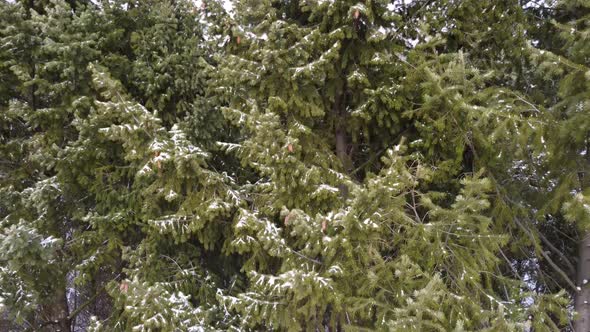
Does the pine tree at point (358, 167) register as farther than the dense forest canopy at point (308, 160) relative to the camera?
No

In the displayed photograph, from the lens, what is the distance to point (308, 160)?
488cm

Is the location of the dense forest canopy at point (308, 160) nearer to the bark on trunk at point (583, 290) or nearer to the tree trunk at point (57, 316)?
the bark on trunk at point (583, 290)

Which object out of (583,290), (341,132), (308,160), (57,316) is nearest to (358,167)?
(341,132)

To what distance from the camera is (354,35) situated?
15.0ft

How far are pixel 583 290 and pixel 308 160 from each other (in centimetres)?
331

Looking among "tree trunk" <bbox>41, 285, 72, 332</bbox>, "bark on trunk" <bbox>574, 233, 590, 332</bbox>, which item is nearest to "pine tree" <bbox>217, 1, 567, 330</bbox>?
"bark on trunk" <bbox>574, 233, 590, 332</bbox>

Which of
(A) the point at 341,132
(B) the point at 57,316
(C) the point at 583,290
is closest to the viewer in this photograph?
(C) the point at 583,290

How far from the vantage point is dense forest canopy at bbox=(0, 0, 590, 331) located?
3.83 meters

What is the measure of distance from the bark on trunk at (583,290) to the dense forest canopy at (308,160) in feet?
0.09

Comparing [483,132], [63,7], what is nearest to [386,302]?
[483,132]

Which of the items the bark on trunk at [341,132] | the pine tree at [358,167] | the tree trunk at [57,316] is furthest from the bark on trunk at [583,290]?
the tree trunk at [57,316]

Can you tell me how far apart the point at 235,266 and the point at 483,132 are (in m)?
3.68

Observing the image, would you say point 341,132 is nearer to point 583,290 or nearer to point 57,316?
point 583,290

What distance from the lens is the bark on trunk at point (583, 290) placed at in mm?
4738
